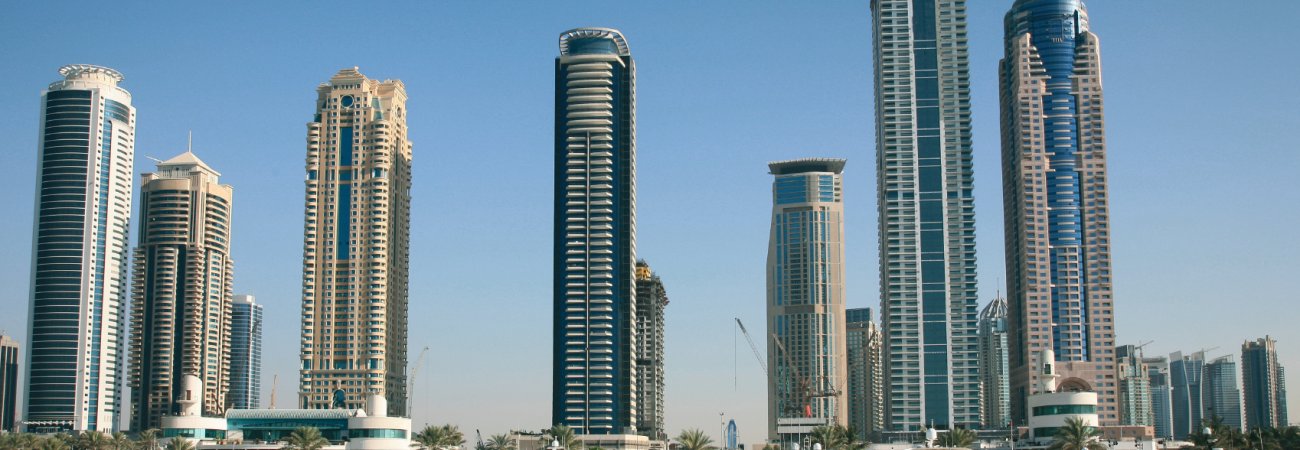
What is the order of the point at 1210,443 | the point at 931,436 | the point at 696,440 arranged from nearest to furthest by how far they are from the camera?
the point at 931,436 < the point at 1210,443 < the point at 696,440

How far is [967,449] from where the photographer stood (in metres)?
200

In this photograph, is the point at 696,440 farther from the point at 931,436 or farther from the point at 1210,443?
the point at 1210,443

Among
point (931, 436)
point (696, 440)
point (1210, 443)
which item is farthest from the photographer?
point (696, 440)

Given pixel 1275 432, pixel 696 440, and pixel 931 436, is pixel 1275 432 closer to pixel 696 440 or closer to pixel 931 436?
pixel 931 436

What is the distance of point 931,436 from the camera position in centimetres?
16875

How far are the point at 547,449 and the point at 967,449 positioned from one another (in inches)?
2174

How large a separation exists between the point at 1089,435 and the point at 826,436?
32.7 metres

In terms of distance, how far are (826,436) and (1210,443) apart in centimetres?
4708

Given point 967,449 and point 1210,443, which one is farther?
point 967,449

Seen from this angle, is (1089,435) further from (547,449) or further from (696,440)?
(547,449)

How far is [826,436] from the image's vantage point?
630ft

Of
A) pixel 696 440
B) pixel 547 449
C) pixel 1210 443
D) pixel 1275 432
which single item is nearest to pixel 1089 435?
pixel 1210 443

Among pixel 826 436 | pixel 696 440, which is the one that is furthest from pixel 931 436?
pixel 696 440

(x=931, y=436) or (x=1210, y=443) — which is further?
(x=1210, y=443)
